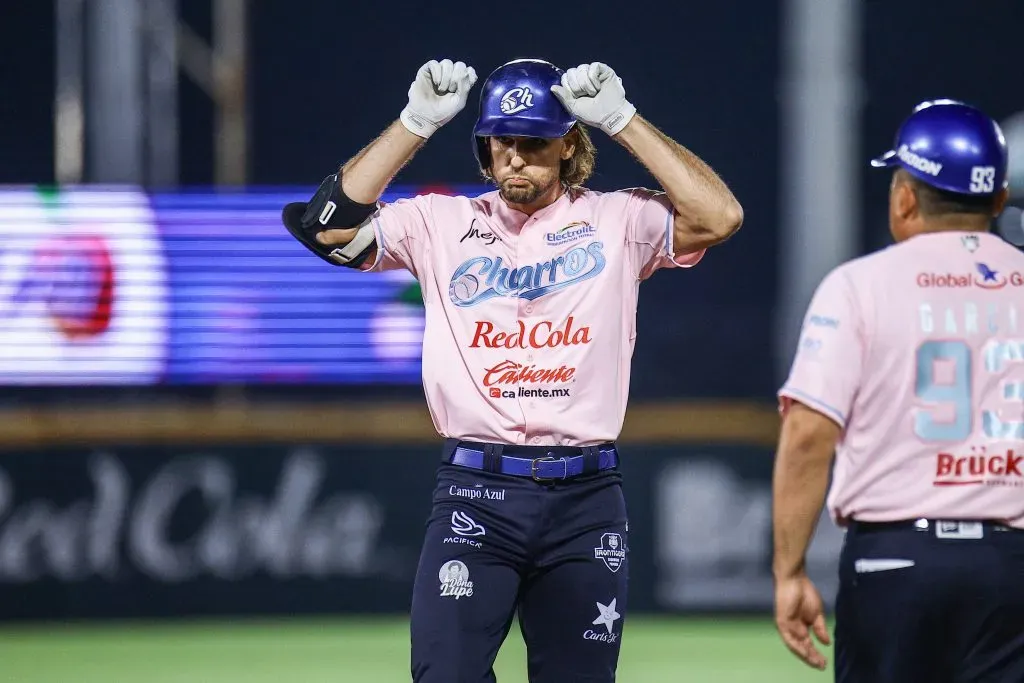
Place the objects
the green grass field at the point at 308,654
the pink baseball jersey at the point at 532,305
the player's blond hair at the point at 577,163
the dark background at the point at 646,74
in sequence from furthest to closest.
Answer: the dark background at the point at 646,74, the green grass field at the point at 308,654, the player's blond hair at the point at 577,163, the pink baseball jersey at the point at 532,305

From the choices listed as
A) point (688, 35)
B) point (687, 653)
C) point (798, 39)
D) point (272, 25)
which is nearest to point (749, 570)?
point (687, 653)

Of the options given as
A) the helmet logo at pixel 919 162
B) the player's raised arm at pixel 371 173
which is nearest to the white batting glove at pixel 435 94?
the player's raised arm at pixel 371 173

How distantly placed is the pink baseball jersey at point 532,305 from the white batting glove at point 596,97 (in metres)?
0.27

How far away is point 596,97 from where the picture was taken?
182 inches

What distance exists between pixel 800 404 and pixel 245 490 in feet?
20.7

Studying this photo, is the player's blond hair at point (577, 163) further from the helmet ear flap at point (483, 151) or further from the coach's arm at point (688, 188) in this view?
the coach's arm at point (688, 188)

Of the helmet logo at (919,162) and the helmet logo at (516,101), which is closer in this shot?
the helmet logo at (919,162)

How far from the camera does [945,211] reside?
3.90 meters

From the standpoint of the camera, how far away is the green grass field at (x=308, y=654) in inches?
310

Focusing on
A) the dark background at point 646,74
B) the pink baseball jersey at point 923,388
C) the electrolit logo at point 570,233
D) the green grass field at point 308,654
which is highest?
the dark background at point 646,74

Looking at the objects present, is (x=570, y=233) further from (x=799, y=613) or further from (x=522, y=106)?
(x=799, y=613)

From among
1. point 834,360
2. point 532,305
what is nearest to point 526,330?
point 532,305

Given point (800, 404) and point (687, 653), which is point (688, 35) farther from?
point (800, 404)

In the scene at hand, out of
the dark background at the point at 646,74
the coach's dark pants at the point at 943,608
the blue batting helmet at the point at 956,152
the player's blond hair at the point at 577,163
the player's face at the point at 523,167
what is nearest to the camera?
the coach's dark pants at the point at 943,608
